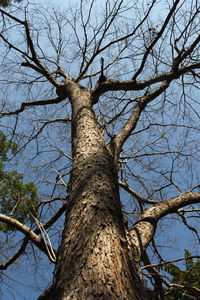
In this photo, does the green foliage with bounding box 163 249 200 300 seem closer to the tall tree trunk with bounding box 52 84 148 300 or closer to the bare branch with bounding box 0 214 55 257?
the tall tree trunk with bounding box 52 84 148 300

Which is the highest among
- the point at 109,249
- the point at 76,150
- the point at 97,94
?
the point at 97,94

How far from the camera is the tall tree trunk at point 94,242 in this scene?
1.02 meters

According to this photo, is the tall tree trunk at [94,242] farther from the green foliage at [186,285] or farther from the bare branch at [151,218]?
the green foliage at [186,285]

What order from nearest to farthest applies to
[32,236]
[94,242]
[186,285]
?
[94,242], [186,285], [32,236]

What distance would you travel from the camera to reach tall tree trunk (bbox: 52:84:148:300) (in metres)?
1.02

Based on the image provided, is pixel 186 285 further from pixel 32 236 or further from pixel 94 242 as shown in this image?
pixel 32 236

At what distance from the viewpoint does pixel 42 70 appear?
4270 millimetres

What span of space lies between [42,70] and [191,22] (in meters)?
2.43

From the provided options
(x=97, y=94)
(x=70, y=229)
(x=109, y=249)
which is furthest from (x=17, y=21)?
(x=109, y=249)

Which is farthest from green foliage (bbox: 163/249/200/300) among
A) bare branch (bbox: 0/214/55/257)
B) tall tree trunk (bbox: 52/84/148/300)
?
bare branch (bbox: 0/214/55/257)

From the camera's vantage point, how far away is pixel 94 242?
4.01ft

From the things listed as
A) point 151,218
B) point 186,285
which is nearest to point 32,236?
point 151,218

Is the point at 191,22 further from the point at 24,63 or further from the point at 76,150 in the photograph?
the point at 24,63

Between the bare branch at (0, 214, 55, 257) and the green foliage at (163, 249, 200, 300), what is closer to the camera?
the green foliage at (163, 249, 200, 300)
